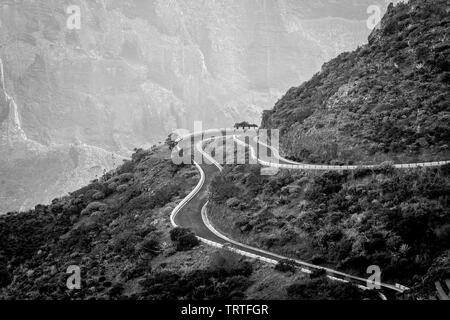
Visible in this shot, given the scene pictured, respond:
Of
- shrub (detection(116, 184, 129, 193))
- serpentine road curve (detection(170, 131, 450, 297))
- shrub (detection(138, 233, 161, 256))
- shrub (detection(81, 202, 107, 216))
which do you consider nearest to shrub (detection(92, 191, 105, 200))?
shrub (detection(116, 184, 129, 193))

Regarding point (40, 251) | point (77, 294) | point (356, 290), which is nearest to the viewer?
point (356, 290)

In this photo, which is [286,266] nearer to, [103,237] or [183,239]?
[183,239]

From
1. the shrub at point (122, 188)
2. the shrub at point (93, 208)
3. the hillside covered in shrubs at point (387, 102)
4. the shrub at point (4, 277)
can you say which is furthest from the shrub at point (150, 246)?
the shrub at point (122, 188)

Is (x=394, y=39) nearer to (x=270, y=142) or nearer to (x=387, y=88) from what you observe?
(x=387, y=88)

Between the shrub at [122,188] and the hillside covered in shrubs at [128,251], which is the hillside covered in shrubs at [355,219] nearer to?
the hillside covered in shrubs at [128,251]

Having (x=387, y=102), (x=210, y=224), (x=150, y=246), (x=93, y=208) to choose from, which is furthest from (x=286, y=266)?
(x=93, y=208)

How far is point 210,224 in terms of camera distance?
172 feet

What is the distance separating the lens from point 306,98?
2985 inches

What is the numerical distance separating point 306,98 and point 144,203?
76.7 ft

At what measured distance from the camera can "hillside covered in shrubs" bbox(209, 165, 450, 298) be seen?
37.9 metres
